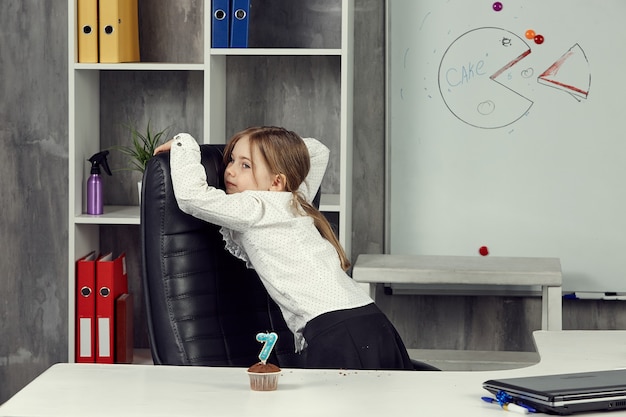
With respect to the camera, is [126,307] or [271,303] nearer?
[271,303]

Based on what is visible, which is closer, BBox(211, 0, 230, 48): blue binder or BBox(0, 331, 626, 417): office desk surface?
BBox(0, 331, 626, 417): office desk surface

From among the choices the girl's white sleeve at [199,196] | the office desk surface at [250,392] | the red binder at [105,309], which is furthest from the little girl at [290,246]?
the red binder at [105,309]

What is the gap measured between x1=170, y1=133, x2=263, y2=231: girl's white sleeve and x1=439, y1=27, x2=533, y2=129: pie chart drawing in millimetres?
1357

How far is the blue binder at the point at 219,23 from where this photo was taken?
9.97ft

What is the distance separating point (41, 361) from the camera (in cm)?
356

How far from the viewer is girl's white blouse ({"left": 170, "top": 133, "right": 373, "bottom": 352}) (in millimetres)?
2207

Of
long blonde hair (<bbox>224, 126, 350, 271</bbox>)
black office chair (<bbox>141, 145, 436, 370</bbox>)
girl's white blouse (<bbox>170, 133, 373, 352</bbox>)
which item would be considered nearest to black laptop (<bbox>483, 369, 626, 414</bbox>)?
black office chair (<bbox>141, 145, 436, 370</bbox>)

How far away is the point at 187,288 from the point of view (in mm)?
2107

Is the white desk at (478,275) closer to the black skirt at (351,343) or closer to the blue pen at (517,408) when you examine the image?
the black skirt at (351,343)

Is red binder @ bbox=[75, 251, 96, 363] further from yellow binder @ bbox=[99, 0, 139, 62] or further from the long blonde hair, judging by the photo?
the long blonde hair

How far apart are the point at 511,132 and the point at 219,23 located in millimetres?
1093

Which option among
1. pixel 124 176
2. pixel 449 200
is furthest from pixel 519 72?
pixel 124 176

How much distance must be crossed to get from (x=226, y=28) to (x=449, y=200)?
39.5 inches

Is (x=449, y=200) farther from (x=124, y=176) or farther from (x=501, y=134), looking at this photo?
(x=124, y=176)
